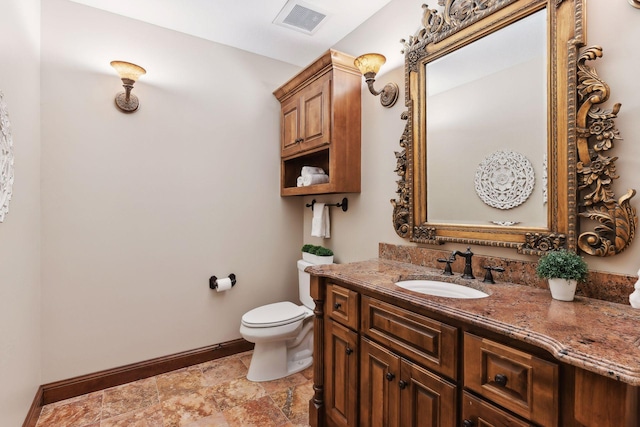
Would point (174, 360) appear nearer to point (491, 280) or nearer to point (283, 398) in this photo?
point (283, 398)

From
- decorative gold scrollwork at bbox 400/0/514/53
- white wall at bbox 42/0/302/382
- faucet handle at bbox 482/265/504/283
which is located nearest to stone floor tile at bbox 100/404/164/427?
white wall at bbox 42/0/302/382

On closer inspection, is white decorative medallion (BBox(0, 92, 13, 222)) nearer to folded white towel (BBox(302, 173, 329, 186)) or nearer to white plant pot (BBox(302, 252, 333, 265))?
folded white towel (BBox(302, 173, 329, 186))

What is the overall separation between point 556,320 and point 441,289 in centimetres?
58

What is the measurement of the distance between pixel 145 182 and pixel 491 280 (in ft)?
7.39

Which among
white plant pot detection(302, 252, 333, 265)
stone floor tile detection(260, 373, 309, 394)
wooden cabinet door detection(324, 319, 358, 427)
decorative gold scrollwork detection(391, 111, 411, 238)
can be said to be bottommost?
stone floor tile detection(260, 373, 309, 394)

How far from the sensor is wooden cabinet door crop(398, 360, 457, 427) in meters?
1.07

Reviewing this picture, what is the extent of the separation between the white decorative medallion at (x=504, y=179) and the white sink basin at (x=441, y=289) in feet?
1.37

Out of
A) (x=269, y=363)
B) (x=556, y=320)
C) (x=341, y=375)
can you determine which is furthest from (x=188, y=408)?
(x=556, y=320)

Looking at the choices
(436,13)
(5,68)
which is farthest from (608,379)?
(5,68)

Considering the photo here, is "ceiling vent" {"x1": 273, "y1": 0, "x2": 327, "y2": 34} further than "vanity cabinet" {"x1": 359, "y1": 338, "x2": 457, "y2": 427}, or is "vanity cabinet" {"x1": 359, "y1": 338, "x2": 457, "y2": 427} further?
"ceiling vent" {"x1": 273, "y1": 0, "x2": 327, "y2": 34}

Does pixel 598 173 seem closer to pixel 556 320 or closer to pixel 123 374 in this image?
pixel 556 320

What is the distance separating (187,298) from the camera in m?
2.45

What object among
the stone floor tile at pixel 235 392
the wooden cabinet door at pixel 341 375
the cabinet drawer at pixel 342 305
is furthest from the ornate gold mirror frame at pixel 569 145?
the stone floor tile at pixel 235 392

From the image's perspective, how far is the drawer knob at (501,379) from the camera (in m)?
0.91
